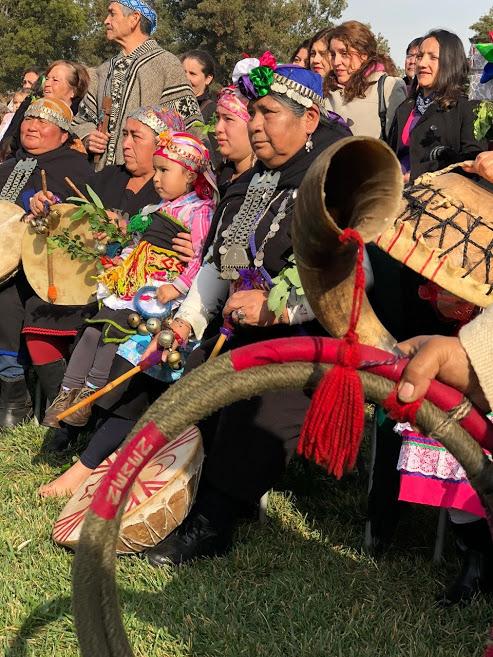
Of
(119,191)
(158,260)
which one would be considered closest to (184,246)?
(158,260)

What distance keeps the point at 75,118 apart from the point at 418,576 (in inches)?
176

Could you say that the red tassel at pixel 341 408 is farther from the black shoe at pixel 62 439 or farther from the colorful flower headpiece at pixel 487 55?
the black shoe at pixel 62 439

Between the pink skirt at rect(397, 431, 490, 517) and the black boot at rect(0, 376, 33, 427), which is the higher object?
the pink skirt at rect(397, 431, 490, 517)

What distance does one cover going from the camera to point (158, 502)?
3869 mm

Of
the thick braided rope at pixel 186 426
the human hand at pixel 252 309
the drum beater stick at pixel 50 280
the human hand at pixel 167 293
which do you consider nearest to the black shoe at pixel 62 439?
the drum beater stick at pixel 50 280

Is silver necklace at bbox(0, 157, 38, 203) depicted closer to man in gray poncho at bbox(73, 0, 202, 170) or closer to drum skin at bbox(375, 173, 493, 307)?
man in gray poncho at bbox(73, 0, 202, 170)

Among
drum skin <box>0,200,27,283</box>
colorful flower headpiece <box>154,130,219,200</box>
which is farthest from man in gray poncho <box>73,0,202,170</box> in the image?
colorful flower headpiece <box>154,130,219,200</box>

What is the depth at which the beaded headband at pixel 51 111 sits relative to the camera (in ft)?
19.6

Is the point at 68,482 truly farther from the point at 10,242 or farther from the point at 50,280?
the point at 10,242

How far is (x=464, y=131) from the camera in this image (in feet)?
17.7

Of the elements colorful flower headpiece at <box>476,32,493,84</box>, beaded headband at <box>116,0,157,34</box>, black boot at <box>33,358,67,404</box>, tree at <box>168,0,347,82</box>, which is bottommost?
tree at <box>168,0,347,82</box>

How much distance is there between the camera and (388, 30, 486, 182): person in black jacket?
5359 mm

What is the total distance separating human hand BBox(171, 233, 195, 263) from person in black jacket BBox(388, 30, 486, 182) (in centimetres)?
147

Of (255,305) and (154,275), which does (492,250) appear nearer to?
(255,305)
